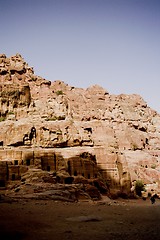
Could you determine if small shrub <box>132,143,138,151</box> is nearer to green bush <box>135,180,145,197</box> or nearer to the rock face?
the rock face

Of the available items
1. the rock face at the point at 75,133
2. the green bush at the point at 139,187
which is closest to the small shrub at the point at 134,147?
the rock face at the point at 75,133

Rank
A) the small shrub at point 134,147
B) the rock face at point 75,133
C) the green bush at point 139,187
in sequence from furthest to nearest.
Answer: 1. the small shrub at point 134,147
2. the green bush at point 139,187
3. the rock face at point 75,133

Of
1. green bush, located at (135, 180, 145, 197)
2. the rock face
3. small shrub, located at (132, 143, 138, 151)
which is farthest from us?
small shrub, located at (132, 143, 138, 151)

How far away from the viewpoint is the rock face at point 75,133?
1710 inches

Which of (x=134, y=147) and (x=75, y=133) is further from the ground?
(x=75, y=133)

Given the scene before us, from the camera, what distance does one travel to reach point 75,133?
214 feet

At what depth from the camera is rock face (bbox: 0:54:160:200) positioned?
143 ft

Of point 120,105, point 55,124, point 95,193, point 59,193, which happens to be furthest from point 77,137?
point 120,105

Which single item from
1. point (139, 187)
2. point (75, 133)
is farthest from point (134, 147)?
point (75, 133)

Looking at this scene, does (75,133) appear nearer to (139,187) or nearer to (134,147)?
(139,187)

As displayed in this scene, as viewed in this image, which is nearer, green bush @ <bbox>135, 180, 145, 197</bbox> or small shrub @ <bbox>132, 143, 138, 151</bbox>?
green bush @ <bbox>135, 180, 145, 197</bbox>

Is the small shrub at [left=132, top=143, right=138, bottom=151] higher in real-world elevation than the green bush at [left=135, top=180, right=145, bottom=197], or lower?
higher

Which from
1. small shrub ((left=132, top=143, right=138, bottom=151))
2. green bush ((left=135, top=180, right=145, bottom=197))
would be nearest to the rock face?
small shrub ((left=132, top=143, right=138, bottom=151))

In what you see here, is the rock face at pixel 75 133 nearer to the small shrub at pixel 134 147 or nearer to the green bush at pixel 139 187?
the small shrub at pixel 134 147
